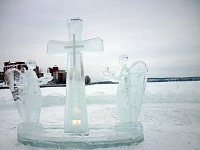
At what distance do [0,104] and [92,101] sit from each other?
685 centimetres

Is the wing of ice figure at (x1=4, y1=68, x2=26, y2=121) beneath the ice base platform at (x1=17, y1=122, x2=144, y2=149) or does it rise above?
above

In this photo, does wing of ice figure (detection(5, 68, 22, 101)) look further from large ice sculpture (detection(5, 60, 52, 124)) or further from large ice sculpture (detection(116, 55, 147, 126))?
large ice sculpture (detection(116, 55, 147, 126))

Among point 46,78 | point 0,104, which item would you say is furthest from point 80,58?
point 0,104

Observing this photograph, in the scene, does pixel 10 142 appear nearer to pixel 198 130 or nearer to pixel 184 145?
pixel 184 145

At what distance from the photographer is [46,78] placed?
6145mm

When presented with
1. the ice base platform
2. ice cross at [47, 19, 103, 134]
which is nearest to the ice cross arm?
ice cross at [47, 19, 103, 134]

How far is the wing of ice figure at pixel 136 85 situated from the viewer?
536cm

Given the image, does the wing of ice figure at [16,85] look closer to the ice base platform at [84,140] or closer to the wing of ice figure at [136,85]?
the ice base platform at [84,140]

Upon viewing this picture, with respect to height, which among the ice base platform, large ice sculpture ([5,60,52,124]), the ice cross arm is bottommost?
the ice base platform

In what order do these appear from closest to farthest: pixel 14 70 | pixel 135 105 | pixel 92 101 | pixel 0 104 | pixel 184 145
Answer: pixel 184 145 → pixel 135 105 → pixel 14 70 → pixel 0 104 → pixel 92 101

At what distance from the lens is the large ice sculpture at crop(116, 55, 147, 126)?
538 cm

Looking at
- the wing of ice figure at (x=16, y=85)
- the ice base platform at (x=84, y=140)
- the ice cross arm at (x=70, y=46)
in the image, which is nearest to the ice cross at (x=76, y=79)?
the ice cross arm at (x=70, y=46)

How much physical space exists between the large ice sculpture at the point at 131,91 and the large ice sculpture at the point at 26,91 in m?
2.40

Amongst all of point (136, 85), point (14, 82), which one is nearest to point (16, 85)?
point (14, 82)
